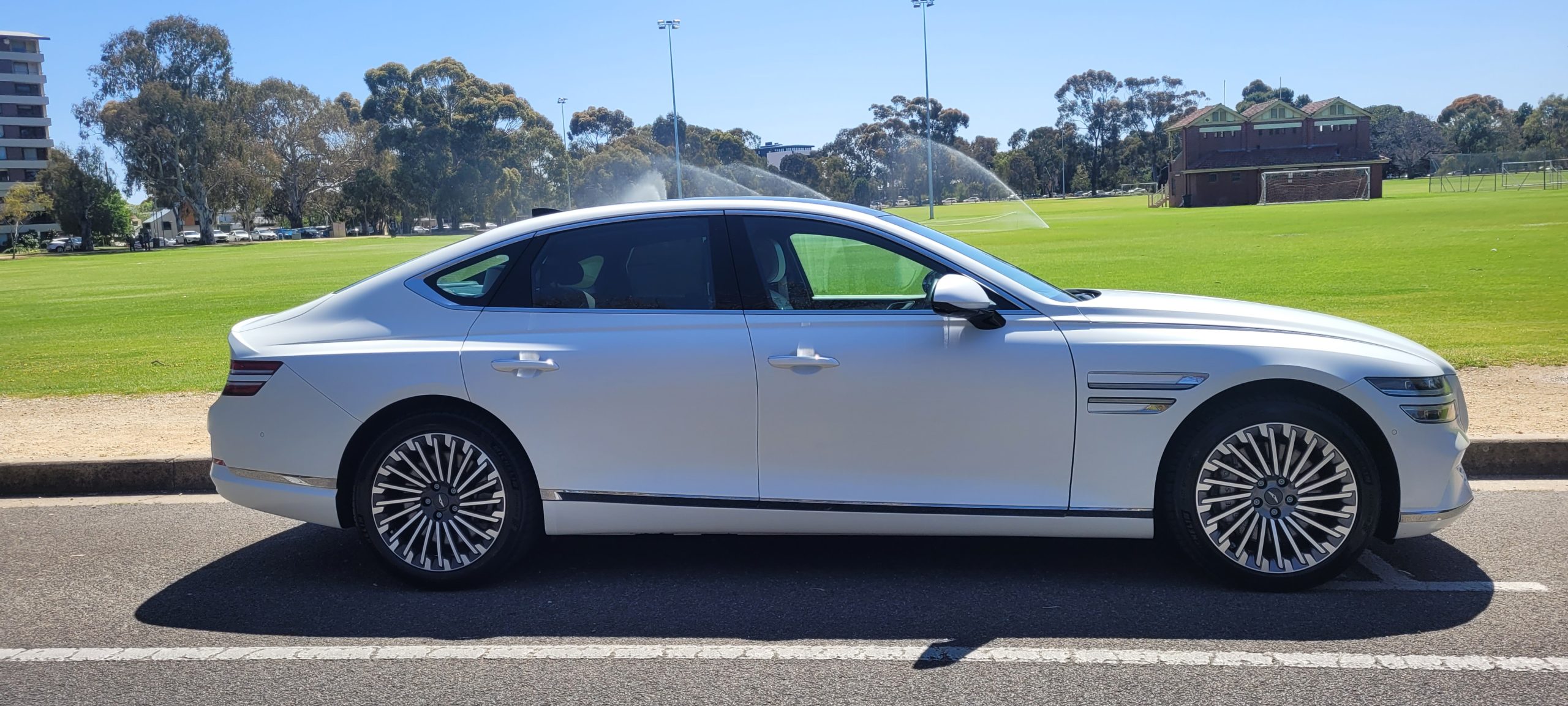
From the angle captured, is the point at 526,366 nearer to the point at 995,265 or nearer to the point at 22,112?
the point at 995,265

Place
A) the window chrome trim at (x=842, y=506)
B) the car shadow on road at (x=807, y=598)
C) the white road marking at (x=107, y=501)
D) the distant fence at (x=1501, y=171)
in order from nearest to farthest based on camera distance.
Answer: the car shadow on road at (x=807, y=598) < the window chrome trim at (x=842, y=506) < the white road marking at (x=107, y=501) < the distant fence at (x=1501, y=171)

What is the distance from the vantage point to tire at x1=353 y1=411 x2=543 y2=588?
466 cm

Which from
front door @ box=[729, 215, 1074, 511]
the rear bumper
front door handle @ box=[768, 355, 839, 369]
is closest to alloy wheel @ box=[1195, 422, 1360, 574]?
front door @ box=[729, 215, 1074, 511]

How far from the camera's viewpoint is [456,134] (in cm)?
9088

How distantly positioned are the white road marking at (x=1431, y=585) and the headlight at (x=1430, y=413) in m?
0.67

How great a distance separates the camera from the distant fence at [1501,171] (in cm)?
8844

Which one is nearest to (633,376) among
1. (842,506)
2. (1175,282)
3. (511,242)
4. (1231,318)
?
(511,242)

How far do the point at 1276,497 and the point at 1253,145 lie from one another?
107726mm

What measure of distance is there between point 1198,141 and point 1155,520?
4132 inches

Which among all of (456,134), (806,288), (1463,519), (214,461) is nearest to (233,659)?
(214,461)

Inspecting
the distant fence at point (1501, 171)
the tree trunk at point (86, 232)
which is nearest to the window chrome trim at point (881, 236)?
the distant fence at point (1501, 171)

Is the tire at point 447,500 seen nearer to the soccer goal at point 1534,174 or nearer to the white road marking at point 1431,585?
the white road marking at point 1431,585

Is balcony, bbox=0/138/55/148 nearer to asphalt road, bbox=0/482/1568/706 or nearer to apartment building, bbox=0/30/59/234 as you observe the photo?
apartment building, bbox=0/30/59/234

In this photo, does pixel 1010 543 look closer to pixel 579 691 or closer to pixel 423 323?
pixel 579 691
